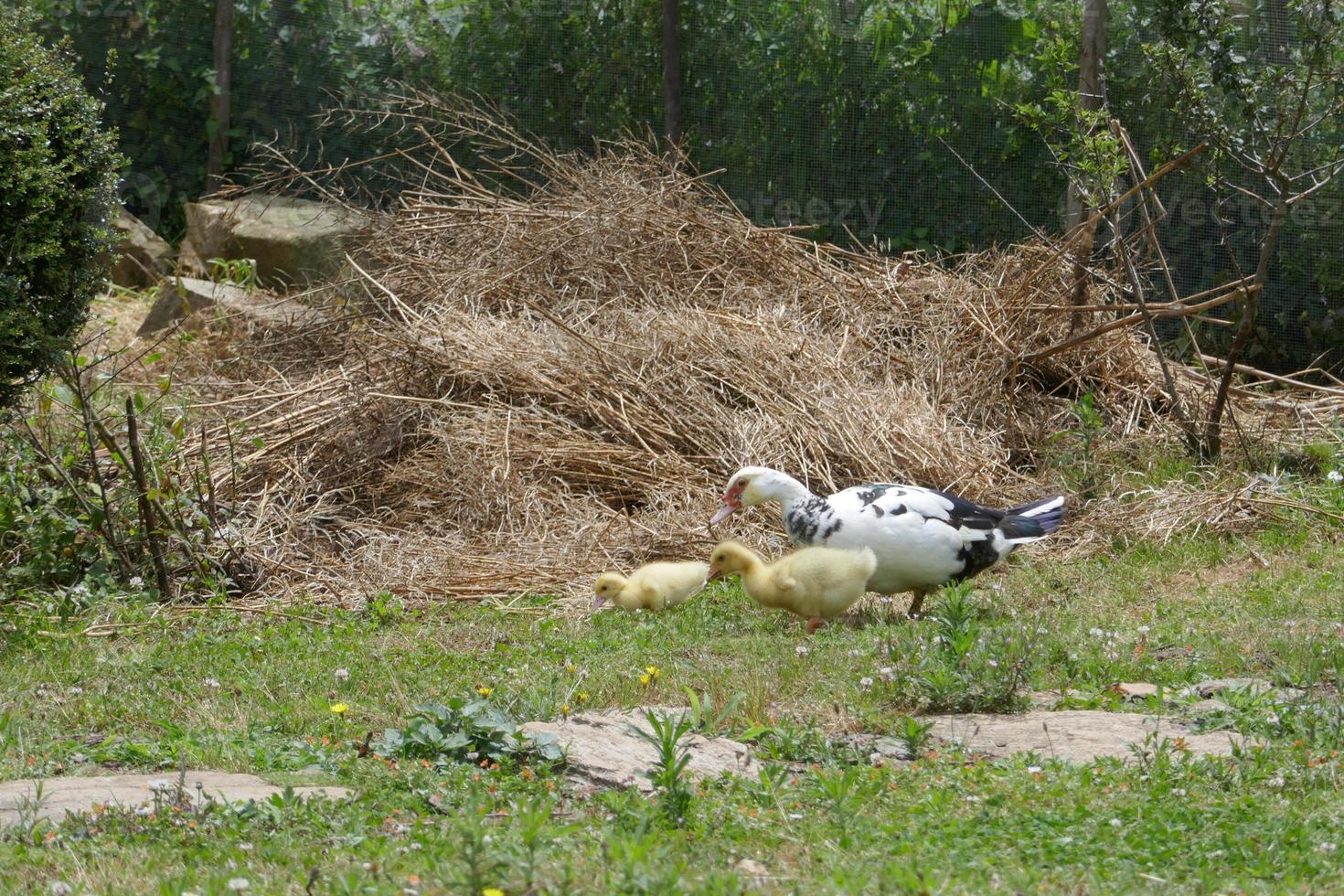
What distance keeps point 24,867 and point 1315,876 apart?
9.94 feet

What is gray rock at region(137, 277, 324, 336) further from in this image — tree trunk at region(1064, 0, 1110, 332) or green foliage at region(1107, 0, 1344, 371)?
green foliage at region(1107, 0, 1344, 371)

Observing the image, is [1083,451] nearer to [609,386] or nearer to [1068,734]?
[609,386]

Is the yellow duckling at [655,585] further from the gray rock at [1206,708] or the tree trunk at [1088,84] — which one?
the tree trunk at [1088,84]

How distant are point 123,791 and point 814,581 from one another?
2.81 m

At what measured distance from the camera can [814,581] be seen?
19.0 feet

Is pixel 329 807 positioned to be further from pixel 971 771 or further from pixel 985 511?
pixel 985 511

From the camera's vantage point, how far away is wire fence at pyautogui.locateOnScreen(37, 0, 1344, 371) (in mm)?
10883

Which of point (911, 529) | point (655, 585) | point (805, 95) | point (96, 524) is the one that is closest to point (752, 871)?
point (911, 529)

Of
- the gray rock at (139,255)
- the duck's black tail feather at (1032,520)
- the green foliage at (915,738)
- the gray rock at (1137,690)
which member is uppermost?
the green foliage at (915,738)

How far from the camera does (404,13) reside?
492 inches

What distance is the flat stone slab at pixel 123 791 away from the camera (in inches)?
148

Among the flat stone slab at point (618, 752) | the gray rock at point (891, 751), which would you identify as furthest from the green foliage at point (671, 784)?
the gray rock at point (891, 751)

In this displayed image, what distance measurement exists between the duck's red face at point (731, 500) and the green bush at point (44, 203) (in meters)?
3.00

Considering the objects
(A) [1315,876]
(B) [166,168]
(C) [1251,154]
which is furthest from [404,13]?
(A) [1315,876]
